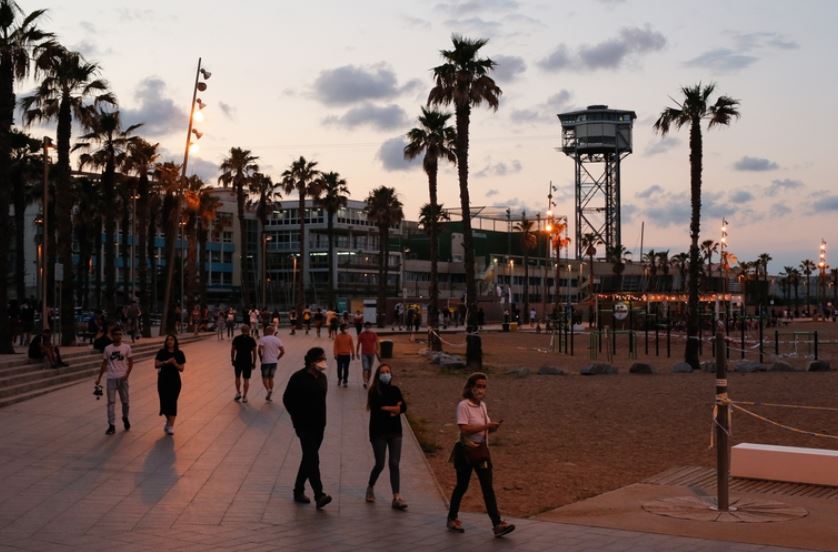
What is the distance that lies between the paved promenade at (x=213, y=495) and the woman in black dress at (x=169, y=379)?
0.34 meters

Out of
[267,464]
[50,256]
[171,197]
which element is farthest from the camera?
[171,197]

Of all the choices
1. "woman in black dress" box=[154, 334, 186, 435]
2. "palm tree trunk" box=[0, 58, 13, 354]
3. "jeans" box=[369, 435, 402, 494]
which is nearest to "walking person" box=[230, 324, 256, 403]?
"woman in black dress" box=[154, 334, 186, 435]

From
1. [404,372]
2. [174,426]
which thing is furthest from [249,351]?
[404,372]

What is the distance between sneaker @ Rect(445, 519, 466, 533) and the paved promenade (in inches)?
3.1

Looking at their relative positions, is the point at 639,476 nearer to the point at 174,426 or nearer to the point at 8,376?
the point at 174,426

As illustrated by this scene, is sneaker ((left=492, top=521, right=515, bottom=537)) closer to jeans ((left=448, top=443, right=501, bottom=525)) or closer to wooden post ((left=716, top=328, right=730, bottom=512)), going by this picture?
jeans ((left=448, top=443, right=501, bottom=525))

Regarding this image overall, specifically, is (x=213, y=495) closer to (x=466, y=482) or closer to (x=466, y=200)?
(x=466, y=482)

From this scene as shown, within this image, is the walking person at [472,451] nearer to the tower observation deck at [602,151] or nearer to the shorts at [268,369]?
the shorts at [268,369]

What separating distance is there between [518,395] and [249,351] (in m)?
7.29

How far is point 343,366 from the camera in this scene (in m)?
25.6

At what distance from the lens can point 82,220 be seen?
65.1 m

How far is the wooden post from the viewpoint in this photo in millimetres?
10781

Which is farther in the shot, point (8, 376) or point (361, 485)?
point (8, 376)

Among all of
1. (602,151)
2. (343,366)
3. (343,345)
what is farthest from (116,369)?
(602,151)
